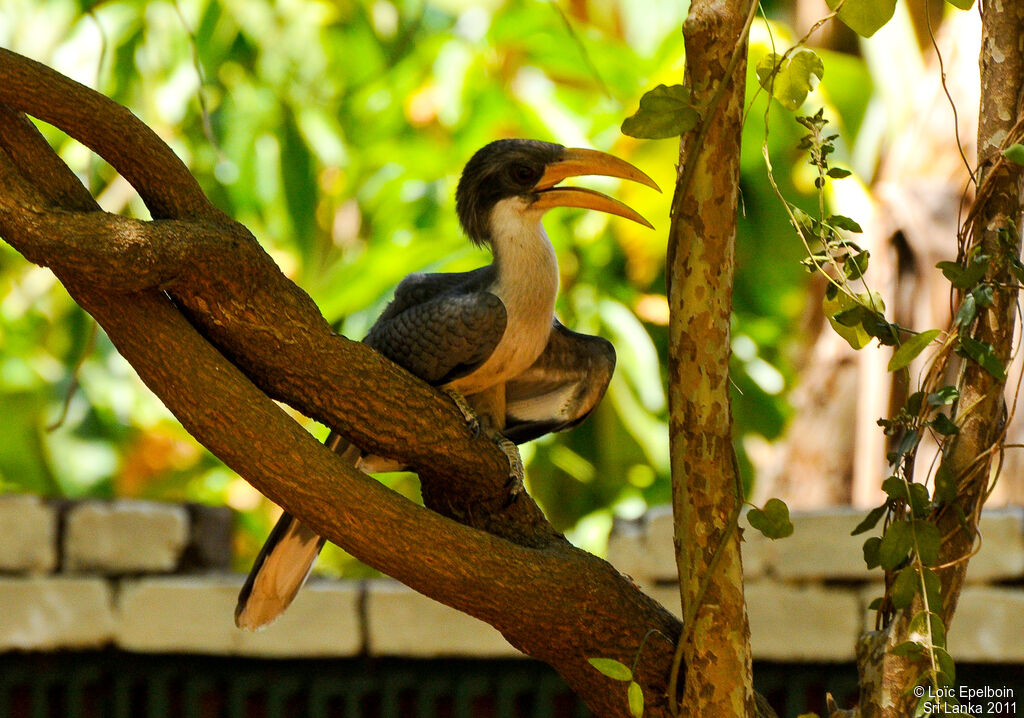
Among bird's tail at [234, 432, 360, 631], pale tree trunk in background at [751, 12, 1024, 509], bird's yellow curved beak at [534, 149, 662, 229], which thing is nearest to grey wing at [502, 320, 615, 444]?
bird's yellow curved beak at [534, 149, 662, 229]

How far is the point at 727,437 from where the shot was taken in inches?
55.8

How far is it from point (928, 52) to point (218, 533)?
3076mm

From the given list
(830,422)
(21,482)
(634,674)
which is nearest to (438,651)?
(634,674)

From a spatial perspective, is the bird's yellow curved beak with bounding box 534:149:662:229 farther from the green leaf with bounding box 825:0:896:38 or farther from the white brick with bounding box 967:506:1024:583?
the white brick with bounding box 967:506:1024:583

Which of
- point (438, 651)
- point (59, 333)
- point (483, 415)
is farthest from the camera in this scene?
point (59, 333)

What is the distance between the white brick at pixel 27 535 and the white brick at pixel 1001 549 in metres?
2.06

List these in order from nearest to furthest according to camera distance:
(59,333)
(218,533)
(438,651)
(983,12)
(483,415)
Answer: (983,12) < (483,415) < (438,651) < (218,533) < (59,333)

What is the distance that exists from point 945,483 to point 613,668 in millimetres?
458

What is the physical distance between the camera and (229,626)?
2.52 metres

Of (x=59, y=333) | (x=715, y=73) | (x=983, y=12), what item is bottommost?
(x=715, y=73)

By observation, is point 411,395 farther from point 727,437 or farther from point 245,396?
point 727,437

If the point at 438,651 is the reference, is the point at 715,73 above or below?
above

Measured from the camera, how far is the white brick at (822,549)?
246 centimetres

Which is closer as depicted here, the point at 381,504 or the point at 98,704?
the point at 381,504
